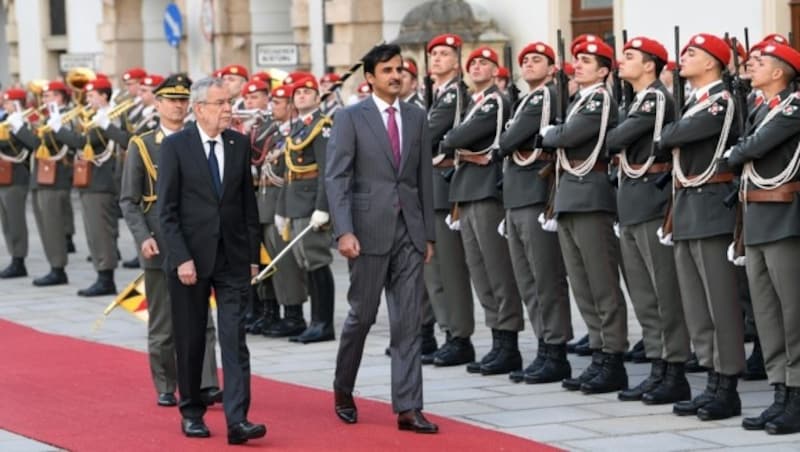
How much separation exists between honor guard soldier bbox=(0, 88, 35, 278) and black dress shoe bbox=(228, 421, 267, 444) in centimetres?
992

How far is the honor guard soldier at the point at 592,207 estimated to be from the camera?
1105 centimetres

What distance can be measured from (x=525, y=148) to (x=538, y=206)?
34 cm

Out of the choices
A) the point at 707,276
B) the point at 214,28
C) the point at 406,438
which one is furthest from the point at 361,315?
the point at 214,28

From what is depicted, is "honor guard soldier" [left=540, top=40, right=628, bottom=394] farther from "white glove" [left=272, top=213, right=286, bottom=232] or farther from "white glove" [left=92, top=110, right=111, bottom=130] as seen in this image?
"white glove" [left=92, top=110, right=111, bottom=130]

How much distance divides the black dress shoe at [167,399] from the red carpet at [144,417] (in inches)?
2.1

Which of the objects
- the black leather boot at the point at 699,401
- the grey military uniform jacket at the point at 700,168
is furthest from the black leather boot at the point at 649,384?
the grey military uniform jacket at the point at 700,168

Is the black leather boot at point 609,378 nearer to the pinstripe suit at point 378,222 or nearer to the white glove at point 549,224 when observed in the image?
the white glove at point 549,224

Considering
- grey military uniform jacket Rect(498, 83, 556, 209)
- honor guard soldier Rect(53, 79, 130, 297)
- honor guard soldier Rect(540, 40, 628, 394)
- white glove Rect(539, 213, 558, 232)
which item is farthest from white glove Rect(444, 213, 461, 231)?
honor guard soldier Rect(53, 79, 130, 297)

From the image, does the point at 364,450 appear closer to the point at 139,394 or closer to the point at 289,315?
the point at 139,394

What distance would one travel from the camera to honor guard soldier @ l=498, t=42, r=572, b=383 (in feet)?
38.0

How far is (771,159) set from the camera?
9828 mm

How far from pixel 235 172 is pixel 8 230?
32.9 ft

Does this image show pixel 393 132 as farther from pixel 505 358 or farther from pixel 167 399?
pixel 505 358

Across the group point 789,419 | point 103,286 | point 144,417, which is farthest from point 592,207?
point 103,286
